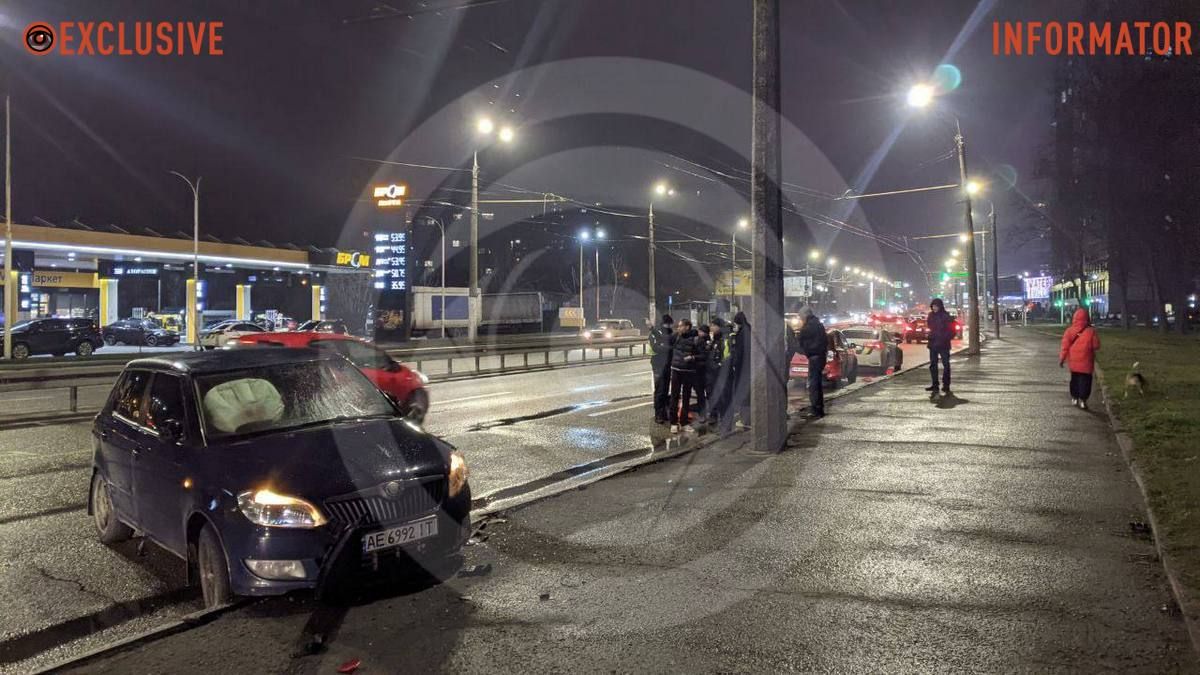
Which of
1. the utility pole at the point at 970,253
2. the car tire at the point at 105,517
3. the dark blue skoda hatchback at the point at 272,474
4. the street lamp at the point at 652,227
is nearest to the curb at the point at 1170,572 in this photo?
the dark blue skoda hatchback at the point at 272,474

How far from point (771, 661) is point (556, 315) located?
67.0 m

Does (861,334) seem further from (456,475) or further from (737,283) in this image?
(737,283)

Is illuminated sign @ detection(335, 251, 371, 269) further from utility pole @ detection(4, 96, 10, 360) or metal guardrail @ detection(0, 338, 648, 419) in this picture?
utility pole @ detection(4, 96, 10, 360)

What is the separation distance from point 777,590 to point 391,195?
39690mm

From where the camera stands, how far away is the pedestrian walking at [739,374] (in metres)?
12.1

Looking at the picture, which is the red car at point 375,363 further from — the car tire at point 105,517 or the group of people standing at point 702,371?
the car tire at point 105,517

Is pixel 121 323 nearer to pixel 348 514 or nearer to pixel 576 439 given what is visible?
pixel 576 439

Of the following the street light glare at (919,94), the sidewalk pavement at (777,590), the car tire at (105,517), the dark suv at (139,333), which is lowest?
the sidewalk pavement at (777,590)

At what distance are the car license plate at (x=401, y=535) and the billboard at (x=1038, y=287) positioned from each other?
120m

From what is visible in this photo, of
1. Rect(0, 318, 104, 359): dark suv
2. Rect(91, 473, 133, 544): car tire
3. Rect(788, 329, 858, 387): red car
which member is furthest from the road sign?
Rect(91, 473, 133, 544): car tire

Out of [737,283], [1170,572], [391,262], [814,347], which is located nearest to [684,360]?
[814,347]

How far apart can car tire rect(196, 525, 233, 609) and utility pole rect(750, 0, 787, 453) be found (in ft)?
21.3

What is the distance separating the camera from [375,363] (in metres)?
12.9

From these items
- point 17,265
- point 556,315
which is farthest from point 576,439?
point 556,315
